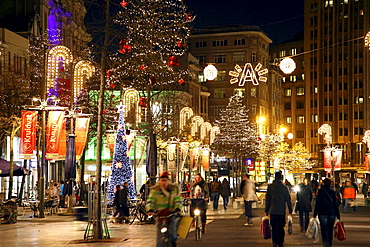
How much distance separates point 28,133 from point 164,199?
19.9m

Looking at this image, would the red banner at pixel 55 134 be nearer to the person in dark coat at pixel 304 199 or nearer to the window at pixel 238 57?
the person in dark coat at pixel 304 199

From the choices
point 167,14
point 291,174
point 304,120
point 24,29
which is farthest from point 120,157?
point 304,120

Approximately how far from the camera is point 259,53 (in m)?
129

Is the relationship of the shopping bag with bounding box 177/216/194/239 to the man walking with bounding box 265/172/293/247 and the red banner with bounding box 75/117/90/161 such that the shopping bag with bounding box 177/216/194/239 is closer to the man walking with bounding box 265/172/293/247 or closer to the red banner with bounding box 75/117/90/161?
the man walking with bounding box 265/172/293/247

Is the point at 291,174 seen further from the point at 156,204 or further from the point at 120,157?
the point at 156,204

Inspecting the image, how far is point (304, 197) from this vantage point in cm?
2269

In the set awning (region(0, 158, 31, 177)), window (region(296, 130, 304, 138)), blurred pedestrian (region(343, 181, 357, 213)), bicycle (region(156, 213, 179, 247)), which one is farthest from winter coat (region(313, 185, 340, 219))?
window (region(296, 130, 304, 138))

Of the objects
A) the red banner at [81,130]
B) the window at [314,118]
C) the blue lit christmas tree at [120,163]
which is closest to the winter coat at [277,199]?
the blue lit christmas tree at [120,163]

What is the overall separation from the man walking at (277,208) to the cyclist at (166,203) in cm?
303

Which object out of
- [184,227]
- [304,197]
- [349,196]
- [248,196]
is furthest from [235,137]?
[184,227]

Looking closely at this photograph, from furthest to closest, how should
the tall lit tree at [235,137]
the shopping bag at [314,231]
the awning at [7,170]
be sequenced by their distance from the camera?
the tall lit tree at [235,137] → the awning at [7,170] → the shopping bag at [314,231]

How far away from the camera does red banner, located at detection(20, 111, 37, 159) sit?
32.8 meters

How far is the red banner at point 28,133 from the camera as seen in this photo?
3281cm

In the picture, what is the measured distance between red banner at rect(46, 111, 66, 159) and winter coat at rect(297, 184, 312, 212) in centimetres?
1300
